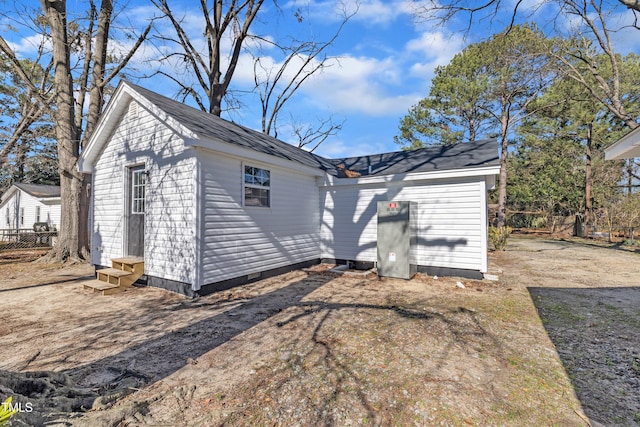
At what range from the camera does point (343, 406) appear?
2.25m

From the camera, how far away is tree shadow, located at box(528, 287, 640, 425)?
7.70 ft

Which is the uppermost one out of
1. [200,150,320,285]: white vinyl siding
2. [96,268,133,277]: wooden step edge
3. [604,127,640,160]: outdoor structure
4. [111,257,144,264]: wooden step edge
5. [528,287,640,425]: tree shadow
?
[604,127,640,160]: outdoor structure

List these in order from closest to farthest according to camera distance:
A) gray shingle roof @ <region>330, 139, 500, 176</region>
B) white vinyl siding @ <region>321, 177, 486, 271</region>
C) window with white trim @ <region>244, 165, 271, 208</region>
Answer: window with white trim @ <region>244, 165, 271, 208</region> < white vinyl siding @ <region>321, 177, 486, 271</region> < gray shingle roof @ <region>330, 139, 500, 176</region>

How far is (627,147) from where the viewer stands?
5531mm

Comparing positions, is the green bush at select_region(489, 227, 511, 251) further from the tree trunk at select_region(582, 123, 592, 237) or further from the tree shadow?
the tree trunk at select_region(582, 123, 592, 237)

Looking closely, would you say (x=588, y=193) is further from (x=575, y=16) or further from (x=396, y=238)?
(x=396, y=238)

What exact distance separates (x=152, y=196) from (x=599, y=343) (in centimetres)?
777

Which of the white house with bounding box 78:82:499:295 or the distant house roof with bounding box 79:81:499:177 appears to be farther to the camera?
the distant house roof with bounding box 79:81:499:177

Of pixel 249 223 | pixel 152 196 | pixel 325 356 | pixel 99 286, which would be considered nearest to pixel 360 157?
pixel 249 223

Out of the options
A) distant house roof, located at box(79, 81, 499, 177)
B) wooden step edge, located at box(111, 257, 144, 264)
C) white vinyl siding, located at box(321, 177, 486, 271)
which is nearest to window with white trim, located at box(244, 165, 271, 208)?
distant house roof, located at box(79, 81, 499, 177)

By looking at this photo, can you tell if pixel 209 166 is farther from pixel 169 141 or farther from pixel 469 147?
pixel 469 147

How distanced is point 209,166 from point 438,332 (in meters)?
A: 4.87

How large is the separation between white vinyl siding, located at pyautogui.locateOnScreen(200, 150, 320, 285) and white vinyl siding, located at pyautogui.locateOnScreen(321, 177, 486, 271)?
0.74 meters

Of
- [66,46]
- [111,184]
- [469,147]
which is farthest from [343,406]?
[66,46]
